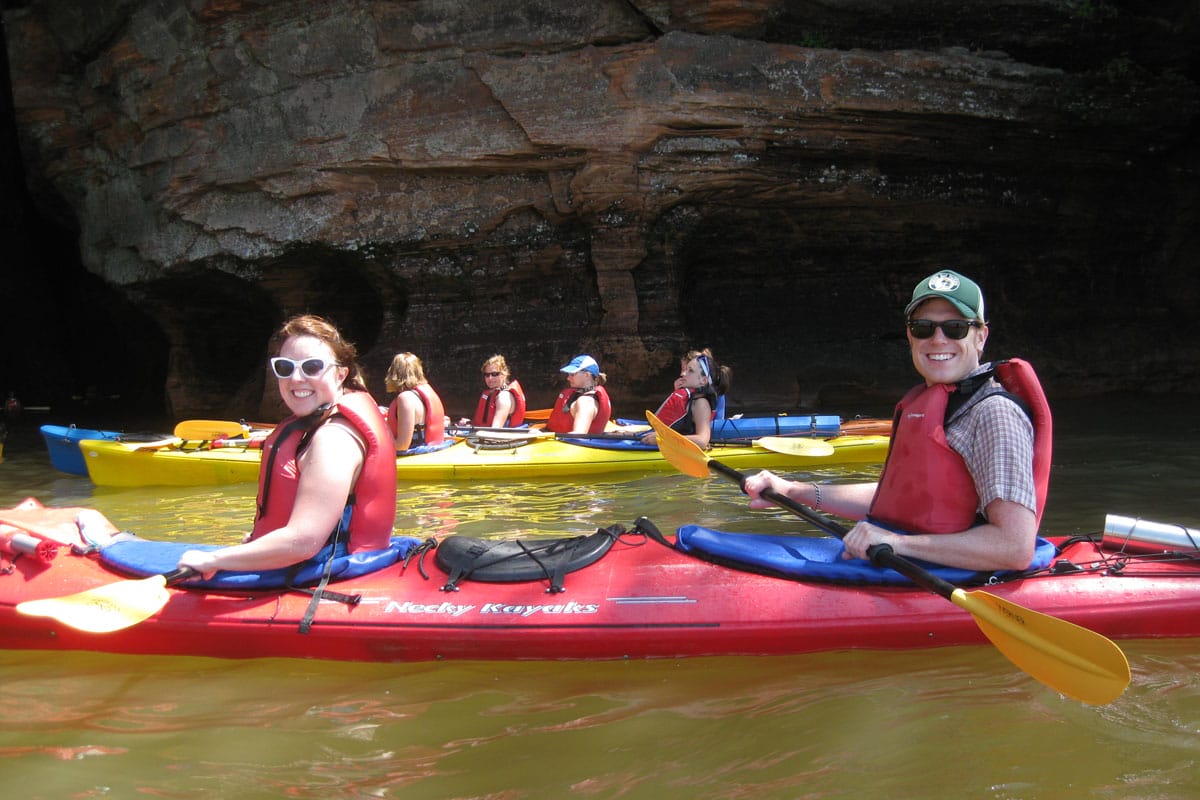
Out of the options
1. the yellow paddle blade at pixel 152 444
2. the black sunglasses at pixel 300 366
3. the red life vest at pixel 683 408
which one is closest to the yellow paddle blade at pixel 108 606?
the black sunglasses at pixel 300 366

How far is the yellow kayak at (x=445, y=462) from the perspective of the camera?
6.75m

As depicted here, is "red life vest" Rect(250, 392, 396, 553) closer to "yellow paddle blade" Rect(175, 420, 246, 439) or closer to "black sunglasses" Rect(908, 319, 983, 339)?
"black sunglasses" Rect(908, 319, 983, 339)

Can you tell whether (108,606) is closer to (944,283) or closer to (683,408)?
(944,283)

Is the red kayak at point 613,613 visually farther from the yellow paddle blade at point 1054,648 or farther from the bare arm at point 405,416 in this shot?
the bare arm at point 405,416

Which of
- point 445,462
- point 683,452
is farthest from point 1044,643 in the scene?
point 445,462

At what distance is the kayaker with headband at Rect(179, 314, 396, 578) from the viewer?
263 cm

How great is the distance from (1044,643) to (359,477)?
81.5 inches

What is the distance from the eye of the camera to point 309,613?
2.77 meters

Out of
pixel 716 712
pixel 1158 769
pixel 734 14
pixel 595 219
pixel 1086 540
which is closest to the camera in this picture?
pixel 1158 769

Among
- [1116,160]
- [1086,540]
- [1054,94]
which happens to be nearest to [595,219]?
[1054,94]

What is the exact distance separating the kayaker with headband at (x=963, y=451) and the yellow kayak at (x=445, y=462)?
13.3 ft

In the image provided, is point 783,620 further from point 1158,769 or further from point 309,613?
point 309,613

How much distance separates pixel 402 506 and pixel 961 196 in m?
8.27

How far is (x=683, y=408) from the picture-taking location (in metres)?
6.78
